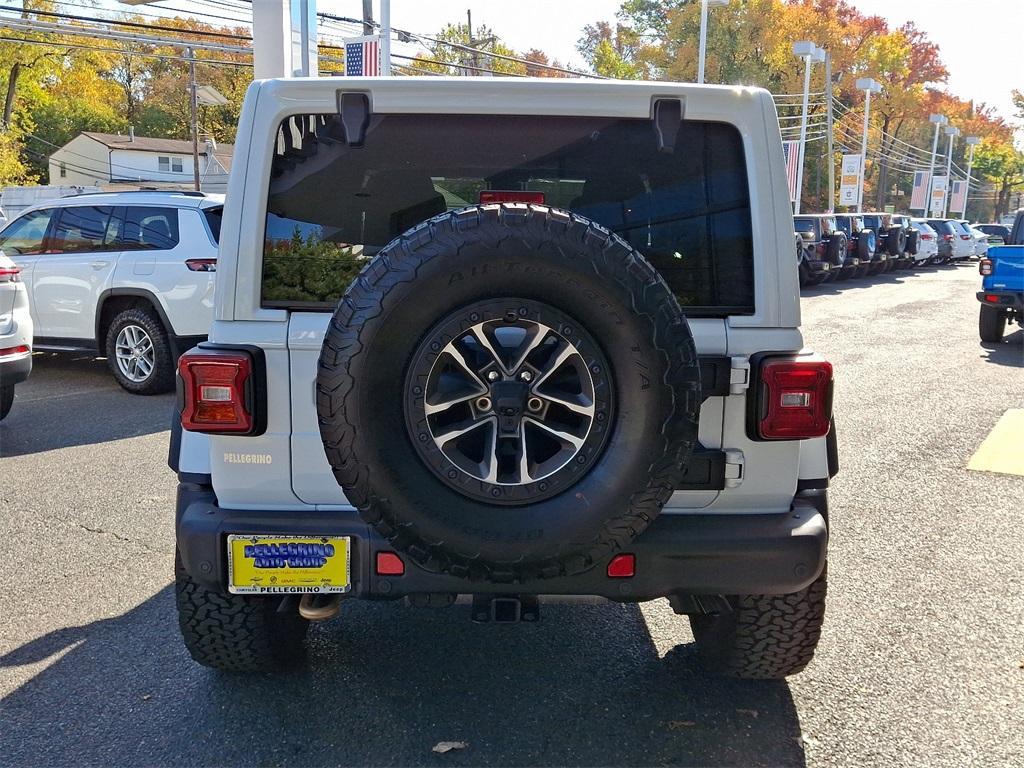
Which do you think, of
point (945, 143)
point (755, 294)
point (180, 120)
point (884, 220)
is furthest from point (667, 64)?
point (755, 294)

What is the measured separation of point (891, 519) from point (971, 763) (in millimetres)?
2593

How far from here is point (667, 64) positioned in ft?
170

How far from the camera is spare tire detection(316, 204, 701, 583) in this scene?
242 centimetres

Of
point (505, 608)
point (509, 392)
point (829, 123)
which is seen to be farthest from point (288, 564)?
point (829, 123)

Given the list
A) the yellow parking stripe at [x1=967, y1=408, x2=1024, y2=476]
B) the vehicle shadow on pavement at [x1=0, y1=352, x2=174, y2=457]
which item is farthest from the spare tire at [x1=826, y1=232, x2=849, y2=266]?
the vehicle shadow on pavement at [x1=0, y1=352, x2=174, y2=457]

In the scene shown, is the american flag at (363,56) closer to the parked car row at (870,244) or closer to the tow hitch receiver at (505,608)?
the parked car row at (870,244)

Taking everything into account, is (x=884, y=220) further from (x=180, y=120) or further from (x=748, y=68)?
(x=180, y=120)

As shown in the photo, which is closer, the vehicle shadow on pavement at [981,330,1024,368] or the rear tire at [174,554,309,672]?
the rear tire at [174,554,309,672]

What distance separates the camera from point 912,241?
30.5 metres

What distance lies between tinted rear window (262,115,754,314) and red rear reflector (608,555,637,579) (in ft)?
2.48

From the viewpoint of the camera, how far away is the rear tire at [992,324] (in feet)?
41.6

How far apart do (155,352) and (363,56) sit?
8830 millimetres

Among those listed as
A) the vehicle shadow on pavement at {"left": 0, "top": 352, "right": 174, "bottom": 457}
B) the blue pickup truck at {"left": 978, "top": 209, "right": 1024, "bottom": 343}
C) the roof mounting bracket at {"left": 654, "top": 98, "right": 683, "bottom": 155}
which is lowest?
the vehicle shadow on pavement at {"left": 0, "top": 352, "right": 174, "bottom": 457}

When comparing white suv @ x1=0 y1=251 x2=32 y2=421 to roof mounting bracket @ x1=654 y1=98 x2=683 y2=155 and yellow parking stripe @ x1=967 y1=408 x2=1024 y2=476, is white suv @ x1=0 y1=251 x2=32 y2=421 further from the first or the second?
yellow parking stripe @ x1=967 y1=408 x2=1024 y2=476
